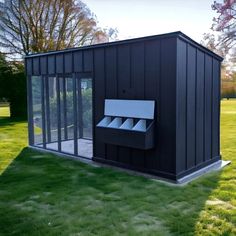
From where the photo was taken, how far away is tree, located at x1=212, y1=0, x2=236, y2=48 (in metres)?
15.0

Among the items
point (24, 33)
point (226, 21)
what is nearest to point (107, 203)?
point (24, 33)

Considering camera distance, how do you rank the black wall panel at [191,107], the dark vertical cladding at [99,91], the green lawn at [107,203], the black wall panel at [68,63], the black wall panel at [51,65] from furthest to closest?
the black wall panel at [51,65], the black wall panel at [68,63], the dark vertical cladding at [99,91], the black wall panel at [191,107], the green lawn at [107,203]

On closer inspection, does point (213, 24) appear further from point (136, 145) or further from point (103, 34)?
point (136, 145)

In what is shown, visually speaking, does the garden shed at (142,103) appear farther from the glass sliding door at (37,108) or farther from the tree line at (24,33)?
the tree line at (24,33)

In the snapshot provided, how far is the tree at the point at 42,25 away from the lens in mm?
14914

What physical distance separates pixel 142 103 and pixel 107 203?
174cm

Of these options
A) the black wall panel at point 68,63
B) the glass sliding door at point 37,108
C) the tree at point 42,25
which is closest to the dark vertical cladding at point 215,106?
the black wall panel at point 68,63

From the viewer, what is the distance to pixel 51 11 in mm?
15719

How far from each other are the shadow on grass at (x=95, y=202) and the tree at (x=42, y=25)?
11521mm

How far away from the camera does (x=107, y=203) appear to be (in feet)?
11.7

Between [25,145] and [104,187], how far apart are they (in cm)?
401

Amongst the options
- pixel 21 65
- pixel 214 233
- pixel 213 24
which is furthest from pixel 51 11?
pixel 214 233

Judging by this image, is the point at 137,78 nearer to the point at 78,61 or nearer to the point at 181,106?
the point at 181,106

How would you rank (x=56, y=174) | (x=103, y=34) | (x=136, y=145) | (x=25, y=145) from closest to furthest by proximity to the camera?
(x=136, y=145), (x=56, y=174), (x=25, y=145), (x=103, y=34)
